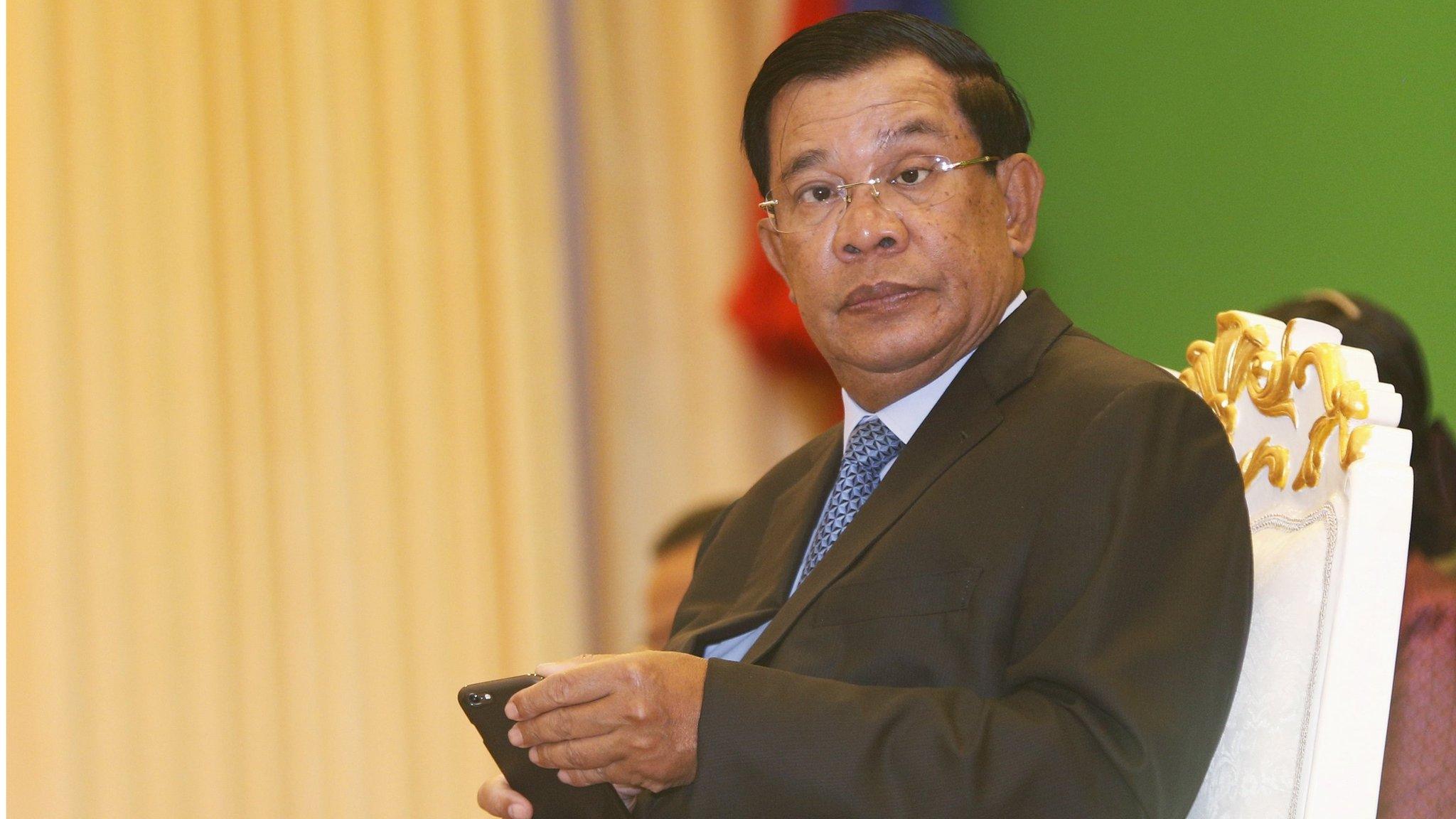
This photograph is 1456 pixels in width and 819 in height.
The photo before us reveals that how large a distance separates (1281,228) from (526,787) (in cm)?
189

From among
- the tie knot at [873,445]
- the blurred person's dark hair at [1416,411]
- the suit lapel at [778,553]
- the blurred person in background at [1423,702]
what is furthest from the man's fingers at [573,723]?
the blurred person's dark hair at [1416,411]

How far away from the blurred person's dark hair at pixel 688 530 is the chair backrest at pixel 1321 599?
1819mm

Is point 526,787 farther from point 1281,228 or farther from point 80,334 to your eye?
point 80,334

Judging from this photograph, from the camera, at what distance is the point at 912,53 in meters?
1.77

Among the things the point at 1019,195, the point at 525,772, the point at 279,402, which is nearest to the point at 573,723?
the point at 525,772

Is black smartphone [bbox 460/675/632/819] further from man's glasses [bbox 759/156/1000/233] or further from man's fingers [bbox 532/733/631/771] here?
man's glasses [bbox 759/156/1000/233]

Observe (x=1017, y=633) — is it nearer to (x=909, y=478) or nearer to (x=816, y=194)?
(x=909, y=478)

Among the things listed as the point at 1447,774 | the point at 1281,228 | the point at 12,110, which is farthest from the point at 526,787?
the point at 12,110

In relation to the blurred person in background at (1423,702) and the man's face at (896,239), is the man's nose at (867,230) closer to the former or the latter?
the man's face at (896,239)

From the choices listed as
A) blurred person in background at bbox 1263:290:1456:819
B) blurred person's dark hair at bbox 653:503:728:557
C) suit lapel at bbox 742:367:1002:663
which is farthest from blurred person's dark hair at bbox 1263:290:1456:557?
blurred person's dark hair at bbox 653:503:728:557

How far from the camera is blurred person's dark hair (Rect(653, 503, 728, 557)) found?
327 cm

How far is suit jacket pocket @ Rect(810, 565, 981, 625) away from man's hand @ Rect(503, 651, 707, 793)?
22 centimetres

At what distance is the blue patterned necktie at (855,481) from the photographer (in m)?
1.74

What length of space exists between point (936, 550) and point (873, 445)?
30 centimetres
